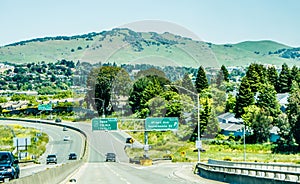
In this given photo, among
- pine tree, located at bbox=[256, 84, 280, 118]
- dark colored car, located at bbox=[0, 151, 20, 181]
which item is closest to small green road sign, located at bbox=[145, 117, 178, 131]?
pine tree, located at bbox=[256, 84, 280, 118]

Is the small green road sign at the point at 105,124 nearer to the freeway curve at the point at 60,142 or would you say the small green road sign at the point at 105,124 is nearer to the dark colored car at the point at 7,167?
the freeway curve at the point at 60,142

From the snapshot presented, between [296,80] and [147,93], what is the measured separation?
3622cm

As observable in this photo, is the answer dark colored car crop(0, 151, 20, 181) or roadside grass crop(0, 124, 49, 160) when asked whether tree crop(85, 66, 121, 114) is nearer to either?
roadside grass crop(0, 124, 49, 160)

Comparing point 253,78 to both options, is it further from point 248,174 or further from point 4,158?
point 4,158

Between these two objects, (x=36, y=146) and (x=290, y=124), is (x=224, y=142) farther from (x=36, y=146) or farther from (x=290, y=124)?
(x=36, y=146)

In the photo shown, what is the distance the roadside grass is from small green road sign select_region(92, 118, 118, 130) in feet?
61.4

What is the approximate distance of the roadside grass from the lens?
12131cm

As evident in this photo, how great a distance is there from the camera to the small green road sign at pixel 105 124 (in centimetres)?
9844

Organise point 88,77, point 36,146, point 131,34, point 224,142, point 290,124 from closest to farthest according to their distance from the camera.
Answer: point 290,124 < point 224,142 < point 36,146 < point 131,34 < point 88,77

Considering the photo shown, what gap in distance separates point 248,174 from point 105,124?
219ft

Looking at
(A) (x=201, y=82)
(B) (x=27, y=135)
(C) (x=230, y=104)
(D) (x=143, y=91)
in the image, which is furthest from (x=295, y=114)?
(B) (x=27, y=135)

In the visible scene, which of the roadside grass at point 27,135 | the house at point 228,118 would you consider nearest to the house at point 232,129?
the house at point 228,118

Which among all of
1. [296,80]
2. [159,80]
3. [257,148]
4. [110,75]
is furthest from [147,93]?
[257,148]

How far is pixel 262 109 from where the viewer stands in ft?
369
